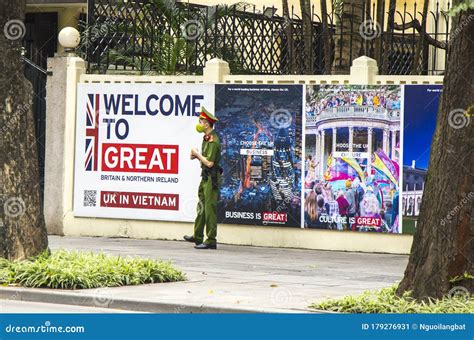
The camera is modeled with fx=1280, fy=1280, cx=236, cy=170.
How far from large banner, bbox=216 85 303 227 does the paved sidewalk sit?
632 mm

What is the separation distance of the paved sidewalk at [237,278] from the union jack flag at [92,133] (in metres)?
1.28

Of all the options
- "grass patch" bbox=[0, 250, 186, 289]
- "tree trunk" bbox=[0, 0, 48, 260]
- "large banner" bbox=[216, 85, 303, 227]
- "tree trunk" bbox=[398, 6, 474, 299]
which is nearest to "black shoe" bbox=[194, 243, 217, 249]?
"large banner" bbox=[216, 85, 303, 227]

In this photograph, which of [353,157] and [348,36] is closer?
[353,157]

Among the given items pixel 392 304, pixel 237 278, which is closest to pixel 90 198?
pixel 237 278

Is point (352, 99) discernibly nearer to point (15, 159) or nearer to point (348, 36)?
point (348, 36)

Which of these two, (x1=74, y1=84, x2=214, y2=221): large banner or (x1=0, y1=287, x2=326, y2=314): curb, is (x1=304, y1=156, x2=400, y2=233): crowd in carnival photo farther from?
(x1=0, y1=287, x2=326, y2=314): curb

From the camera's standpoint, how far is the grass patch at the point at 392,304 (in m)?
11.7

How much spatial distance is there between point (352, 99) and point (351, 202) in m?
1.56

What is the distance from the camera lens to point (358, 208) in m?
19.4

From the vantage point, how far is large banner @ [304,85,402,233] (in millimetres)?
19125

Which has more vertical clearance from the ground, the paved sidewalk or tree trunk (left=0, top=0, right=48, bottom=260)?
tree trunk (left=0, top=0, right=48, bottom=260)

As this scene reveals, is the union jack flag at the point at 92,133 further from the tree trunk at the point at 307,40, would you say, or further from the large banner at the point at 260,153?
the tree trunk at the point at 307,40

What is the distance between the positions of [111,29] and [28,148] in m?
6.77

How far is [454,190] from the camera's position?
39.7ft
